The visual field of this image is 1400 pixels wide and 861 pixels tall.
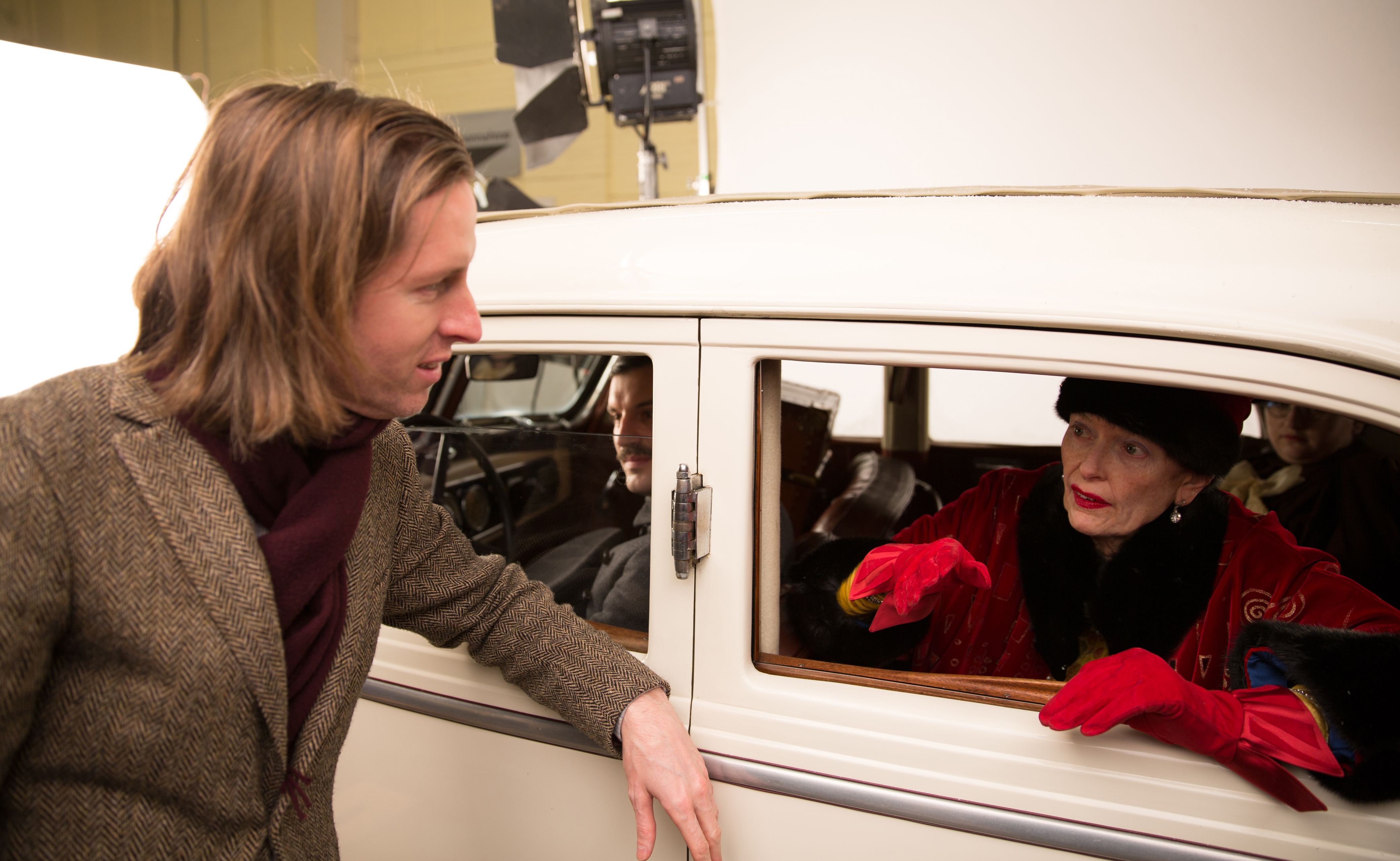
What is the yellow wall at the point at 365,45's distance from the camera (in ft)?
18.0

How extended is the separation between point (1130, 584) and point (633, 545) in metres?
0.95

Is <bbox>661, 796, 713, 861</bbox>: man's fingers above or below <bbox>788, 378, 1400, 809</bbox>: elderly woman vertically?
below

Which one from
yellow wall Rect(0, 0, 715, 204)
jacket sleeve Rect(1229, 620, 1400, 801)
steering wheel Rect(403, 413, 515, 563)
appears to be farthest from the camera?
yellow wall Rect(0, 0, 715, 204)

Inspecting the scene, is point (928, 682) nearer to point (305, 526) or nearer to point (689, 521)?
point (689, 521)

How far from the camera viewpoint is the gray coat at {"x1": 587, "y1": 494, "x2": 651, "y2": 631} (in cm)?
147

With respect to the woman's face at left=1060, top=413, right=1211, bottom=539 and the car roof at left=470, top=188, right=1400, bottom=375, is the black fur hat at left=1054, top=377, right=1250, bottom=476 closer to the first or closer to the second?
the woman's face at left=1060, top=413, right=1211, bottom=539

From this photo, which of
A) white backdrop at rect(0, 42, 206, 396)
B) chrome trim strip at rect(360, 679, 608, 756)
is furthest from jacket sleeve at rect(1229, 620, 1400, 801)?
white backdrop at rect(0, 42, 206, 396)

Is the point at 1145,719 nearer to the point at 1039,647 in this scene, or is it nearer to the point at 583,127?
the point at 1039,647

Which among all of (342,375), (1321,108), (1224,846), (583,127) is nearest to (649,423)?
(342,375)

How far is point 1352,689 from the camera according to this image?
3.62ft

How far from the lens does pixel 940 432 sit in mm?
5211

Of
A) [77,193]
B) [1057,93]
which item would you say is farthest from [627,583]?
[1057,93]

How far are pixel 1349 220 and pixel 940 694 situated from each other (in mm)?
932

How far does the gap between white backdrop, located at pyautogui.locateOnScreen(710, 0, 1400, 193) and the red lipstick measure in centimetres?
301
